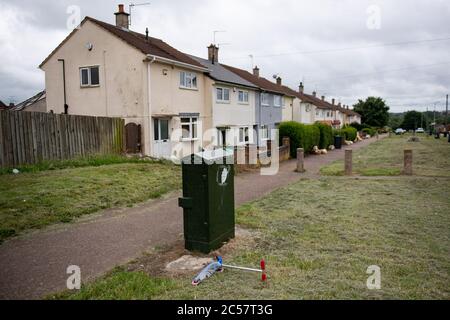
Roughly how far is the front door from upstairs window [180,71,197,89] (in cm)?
279

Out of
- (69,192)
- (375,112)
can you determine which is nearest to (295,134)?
(69,192)

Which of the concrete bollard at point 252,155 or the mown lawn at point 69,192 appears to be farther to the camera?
the concrete bollard at point 252,155

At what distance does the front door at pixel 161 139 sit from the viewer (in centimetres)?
1856

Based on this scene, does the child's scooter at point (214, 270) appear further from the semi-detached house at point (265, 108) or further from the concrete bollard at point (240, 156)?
the semi-detached house at point (265, 108)

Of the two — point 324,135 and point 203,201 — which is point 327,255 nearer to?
point 203,201

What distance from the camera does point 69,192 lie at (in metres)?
9.38

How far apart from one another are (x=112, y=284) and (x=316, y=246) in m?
3.26

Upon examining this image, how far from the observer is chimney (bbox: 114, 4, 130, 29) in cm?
2144

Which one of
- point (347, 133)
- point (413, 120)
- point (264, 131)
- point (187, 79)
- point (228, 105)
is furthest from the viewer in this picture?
point (413, 120)

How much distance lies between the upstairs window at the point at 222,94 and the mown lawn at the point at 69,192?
11.4m

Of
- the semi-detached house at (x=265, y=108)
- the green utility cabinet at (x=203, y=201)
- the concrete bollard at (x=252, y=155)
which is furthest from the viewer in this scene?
the semi-detached house at (x=265, y=108)

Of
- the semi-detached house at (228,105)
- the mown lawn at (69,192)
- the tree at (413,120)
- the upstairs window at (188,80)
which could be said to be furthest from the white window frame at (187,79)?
the tree at (413,120)

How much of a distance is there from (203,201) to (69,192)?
5.37 meters

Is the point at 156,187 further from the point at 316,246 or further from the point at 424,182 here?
the point at 424,182
